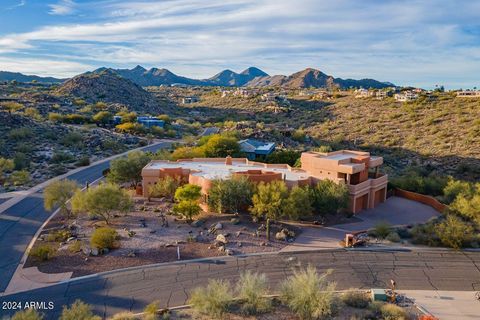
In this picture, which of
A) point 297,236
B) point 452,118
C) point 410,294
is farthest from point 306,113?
point 410,294

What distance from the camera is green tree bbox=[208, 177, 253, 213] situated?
28.8 metres

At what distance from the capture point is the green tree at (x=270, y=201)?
89.5ft

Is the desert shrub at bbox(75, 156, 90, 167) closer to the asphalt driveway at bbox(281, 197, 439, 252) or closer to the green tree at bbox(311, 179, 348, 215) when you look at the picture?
the green tree at bbox(311, 179, 348, 215)

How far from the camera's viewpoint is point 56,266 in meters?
21.8

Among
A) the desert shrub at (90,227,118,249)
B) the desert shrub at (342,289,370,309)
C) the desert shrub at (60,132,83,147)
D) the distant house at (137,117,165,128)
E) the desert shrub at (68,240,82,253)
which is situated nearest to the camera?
the desert shrub at (342,289,370,309)

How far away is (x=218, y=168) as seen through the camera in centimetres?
3666

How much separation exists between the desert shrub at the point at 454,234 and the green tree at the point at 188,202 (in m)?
15.6

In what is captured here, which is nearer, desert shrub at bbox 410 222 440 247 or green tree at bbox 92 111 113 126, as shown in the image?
desert shrub at bbox 410 222 440 247

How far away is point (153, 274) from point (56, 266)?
5.41 meters

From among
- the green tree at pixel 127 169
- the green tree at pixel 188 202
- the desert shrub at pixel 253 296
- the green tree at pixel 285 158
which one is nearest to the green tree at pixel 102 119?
the green tree at pixel 127 169

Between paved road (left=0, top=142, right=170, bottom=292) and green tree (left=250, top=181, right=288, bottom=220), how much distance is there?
14.5 meters

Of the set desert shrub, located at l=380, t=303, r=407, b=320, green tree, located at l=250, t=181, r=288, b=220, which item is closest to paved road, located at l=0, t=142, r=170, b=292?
green tree, located at l=250, t=181, r=288, b=220

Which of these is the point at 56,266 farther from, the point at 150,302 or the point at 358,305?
the point at 358,305

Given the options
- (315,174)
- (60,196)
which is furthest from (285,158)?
(60,196)
